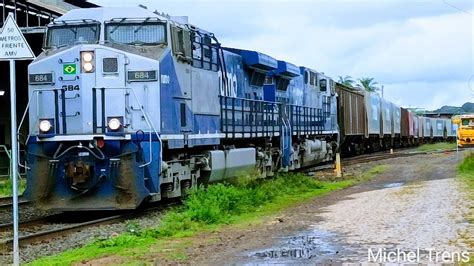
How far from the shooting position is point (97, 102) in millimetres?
12453

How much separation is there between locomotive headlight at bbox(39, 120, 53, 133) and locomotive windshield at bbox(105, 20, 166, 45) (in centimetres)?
191

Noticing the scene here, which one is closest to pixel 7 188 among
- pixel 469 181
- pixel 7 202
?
pixel 7 202

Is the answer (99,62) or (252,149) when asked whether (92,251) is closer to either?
(99,62)

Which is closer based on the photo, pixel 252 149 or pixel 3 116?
pixel 252 149

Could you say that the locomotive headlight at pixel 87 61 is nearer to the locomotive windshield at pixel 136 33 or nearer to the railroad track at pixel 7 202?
the locomotive windshield at pixel 136 33

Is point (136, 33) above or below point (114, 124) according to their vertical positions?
above

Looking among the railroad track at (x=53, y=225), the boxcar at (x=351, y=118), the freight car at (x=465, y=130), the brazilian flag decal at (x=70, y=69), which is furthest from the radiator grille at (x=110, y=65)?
the freight car at (x=465, y=130)

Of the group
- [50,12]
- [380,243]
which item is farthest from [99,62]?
[50,12]

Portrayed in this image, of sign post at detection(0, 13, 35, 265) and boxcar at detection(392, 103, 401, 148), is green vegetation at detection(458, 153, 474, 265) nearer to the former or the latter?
sign post at detection(0, 13, 35, 265)

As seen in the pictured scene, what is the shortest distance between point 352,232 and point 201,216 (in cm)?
→ 303

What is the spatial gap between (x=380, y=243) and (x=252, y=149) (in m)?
9.93

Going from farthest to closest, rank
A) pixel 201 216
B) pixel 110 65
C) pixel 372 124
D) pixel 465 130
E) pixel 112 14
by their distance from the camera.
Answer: pixel 465 130 → pixel 372 124 → pixel 112 14 → pixel 110 65 → pixel 201 216

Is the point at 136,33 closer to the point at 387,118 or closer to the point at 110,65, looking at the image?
the point at 110,65

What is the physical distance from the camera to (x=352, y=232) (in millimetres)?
9156
